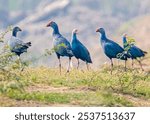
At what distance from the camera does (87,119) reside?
13.7 metres

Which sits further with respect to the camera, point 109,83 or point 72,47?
point 72,47

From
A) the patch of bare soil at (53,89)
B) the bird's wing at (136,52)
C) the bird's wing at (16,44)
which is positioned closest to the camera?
the patch of bare soil at (53,89)

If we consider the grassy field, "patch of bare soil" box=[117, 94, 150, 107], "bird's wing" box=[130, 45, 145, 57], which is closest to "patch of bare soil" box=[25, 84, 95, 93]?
the grassy field

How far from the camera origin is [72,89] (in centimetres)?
1683

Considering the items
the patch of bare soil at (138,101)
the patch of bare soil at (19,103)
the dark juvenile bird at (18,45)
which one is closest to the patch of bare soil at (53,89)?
the patch of bare soil at (138,101)

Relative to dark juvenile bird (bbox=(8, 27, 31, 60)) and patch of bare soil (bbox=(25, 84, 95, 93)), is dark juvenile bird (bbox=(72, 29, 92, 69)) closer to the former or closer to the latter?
dark juvenile bird (bbox=(8, 27, 31, 60))

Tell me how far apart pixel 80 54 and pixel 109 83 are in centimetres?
290

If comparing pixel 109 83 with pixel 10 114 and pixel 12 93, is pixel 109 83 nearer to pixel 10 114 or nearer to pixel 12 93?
pixel 12 93

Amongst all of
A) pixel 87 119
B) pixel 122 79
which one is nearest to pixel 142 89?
pixel 122 79

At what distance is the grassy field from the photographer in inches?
603

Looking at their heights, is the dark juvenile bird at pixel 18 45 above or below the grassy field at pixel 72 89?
above

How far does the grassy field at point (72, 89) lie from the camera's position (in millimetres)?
15305

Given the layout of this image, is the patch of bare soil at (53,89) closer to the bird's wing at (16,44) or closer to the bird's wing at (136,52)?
the bird's wing at (16,44)

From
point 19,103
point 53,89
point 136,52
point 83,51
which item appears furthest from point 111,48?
point 19,103
